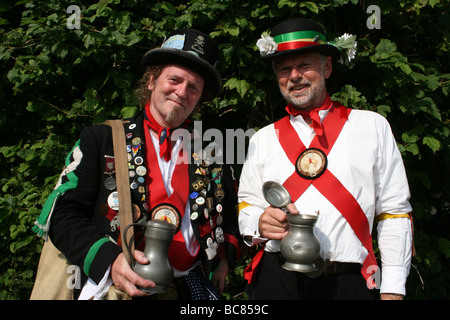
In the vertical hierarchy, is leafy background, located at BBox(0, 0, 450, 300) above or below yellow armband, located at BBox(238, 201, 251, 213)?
above

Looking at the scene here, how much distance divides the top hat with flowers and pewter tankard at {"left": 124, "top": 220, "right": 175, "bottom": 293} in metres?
1.18

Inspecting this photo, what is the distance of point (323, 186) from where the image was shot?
2.02 metres

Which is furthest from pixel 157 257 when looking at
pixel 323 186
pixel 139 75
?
pixel 139 75

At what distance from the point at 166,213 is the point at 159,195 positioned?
4.0 inches

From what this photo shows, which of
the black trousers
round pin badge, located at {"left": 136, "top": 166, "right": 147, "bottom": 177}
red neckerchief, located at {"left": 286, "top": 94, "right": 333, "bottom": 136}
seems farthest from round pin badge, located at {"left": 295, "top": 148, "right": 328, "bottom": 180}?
round pin badge, located at {"left": 136, "top": 166, "right": 147, "bottom": 177}

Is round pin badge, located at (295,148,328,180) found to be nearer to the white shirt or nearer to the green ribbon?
the white shirt

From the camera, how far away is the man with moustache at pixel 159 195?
1.84m

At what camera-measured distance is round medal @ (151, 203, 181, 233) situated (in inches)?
78.3

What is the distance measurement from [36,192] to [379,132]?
8.30ft

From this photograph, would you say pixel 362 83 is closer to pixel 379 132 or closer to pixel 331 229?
pixel 379 132

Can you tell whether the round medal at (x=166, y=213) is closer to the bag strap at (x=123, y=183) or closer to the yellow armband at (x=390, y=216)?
the bag strap at (x=123, y=183)

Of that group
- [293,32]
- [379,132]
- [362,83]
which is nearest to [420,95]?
[362,83]

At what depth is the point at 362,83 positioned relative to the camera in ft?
10.2

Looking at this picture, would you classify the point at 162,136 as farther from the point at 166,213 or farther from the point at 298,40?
the point at 298,40
